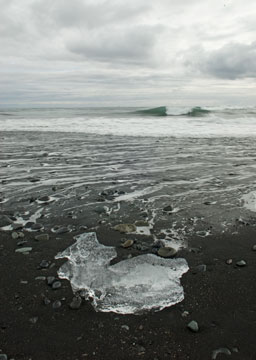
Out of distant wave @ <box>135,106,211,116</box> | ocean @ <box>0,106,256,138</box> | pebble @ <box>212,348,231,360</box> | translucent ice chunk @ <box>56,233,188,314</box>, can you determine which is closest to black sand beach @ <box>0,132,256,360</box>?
pebble @ <box>212,348,231,360</box>

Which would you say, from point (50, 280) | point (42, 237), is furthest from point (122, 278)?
point (42, 237)

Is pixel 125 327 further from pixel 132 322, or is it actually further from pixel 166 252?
pixel 166 252

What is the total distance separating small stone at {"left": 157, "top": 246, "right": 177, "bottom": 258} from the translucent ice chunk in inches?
3.6

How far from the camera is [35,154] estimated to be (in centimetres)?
1125

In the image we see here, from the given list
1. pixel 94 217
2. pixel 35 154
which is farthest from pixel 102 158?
pixel 94 217

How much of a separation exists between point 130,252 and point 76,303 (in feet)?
3.98

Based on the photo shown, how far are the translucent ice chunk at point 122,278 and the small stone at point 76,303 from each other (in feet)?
0.32

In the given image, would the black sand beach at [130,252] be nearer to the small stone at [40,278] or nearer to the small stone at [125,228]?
the small stone at [40,278]

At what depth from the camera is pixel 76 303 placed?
9.51 feet

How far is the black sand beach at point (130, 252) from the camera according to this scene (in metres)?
2.42

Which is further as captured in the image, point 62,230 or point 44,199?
point 44,199

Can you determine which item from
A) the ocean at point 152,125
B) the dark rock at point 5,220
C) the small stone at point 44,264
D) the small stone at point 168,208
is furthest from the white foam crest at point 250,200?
the ocean at point 152,125

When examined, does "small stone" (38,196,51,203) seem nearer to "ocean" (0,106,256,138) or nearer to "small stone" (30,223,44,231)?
"small stone" (30,223,44,231)

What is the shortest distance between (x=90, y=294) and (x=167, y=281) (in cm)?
90
